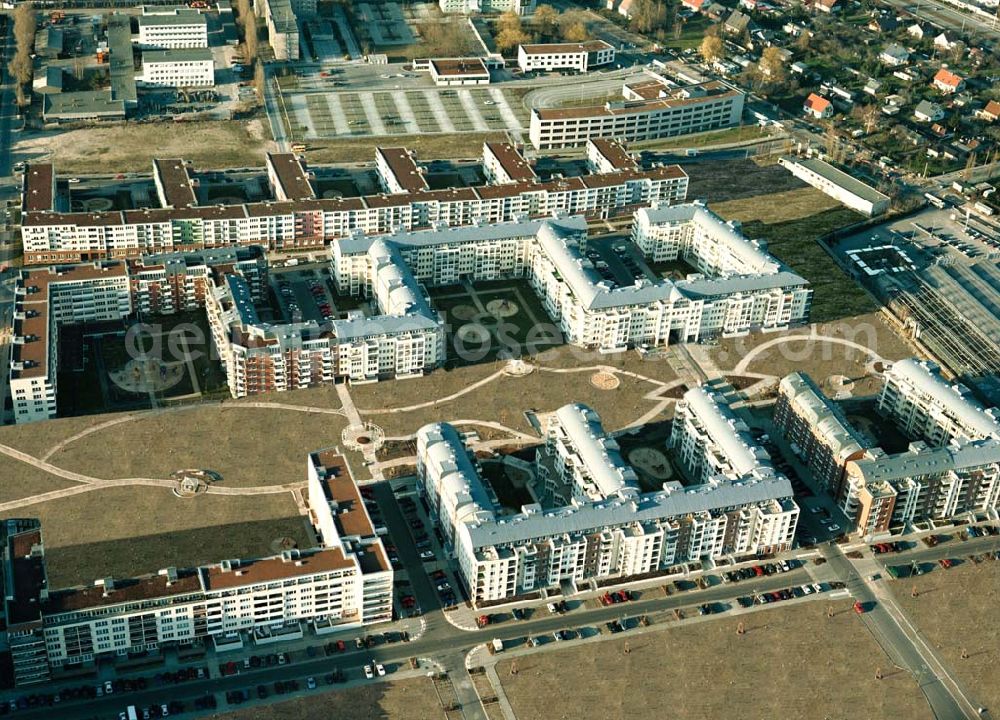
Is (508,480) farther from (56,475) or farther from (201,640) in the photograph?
(56,475)

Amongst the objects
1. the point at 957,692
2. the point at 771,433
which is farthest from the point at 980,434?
the point at 957,692

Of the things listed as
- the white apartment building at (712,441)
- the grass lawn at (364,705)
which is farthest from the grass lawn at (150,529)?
the white apartment building at (712,441)

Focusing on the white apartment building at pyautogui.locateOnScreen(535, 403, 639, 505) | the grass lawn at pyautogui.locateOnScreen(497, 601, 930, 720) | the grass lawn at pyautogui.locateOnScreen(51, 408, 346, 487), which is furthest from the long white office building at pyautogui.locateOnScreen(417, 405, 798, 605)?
the grass lawn at pyautogui.locateOnScreen(51, 408, 346, 487)

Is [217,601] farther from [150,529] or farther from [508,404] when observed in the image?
[508,404]

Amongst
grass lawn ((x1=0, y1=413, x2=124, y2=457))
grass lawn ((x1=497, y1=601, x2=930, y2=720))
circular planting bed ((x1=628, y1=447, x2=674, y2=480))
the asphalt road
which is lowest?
grass lawn ((x1=497, y1=601, x2=930, y2=720))

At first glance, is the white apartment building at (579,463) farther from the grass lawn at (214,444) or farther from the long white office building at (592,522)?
the grass lawn at (214,444)

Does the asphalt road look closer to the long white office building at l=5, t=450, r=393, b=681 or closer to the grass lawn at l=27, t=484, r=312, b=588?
the long white office building at l=5, t=450, r=393, b=681
